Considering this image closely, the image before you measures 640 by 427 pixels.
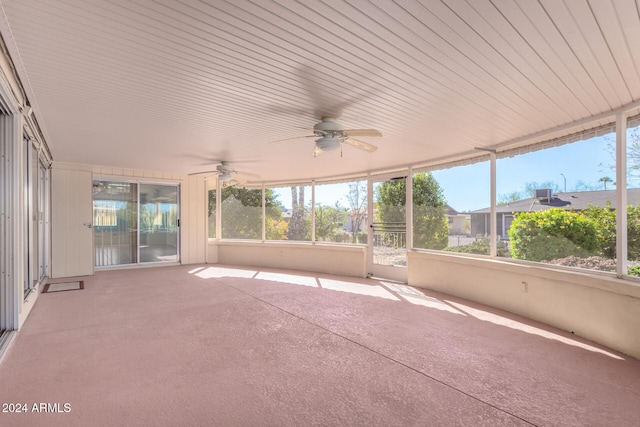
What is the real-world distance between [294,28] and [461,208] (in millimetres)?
4275

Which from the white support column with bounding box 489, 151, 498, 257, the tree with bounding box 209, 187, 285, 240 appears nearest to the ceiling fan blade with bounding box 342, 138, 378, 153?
the white support column with bounding box 489, 151, 498, 257

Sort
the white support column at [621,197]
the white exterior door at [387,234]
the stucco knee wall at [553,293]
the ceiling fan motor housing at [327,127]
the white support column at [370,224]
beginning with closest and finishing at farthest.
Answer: the stucco knee wall at [553,293] < the white support column at [621,197] < the ceiling fan motor housing at [327,127] < the white exterior door at [387,234] < the white support column at [370,224]

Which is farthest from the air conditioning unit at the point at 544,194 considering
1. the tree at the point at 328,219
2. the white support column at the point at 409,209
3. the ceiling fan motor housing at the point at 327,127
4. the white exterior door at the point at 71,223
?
the white exterior door at the point at 71,223

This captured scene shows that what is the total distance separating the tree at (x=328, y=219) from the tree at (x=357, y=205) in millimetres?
224

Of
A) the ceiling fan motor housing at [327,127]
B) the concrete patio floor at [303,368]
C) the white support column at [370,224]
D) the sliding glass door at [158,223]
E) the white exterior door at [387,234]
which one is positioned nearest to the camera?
the concrete patio floor at [303,368]

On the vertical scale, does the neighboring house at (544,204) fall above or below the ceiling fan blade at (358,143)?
below

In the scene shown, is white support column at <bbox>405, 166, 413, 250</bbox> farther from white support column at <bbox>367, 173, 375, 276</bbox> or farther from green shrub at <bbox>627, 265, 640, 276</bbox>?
green shrub at <bbox>627, 265, 640, 276</bbox>

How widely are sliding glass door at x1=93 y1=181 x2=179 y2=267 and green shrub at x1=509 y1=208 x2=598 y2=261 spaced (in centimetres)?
704

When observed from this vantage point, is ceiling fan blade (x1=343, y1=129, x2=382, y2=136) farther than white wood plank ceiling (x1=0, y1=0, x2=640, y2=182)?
Yes

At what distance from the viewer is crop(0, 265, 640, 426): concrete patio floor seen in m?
1.90

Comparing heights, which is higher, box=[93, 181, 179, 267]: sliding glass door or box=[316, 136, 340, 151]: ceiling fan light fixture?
box=[316, 136, 340, 151]: ceiling fan light fixture

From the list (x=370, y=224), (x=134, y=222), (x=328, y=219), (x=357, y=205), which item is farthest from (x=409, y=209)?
(x=134, y=222)

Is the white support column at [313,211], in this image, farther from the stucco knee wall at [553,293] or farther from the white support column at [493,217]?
the white support column at [493,217]

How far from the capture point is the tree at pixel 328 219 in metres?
7.10
